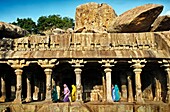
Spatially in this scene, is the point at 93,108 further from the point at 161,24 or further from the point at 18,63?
the point at 161,24

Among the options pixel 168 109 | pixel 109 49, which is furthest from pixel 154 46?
pixel 168 109

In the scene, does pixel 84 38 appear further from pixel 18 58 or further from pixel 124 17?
pixel 18 58

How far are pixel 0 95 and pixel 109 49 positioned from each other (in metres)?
7.71

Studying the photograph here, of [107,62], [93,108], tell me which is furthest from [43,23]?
[93,108]

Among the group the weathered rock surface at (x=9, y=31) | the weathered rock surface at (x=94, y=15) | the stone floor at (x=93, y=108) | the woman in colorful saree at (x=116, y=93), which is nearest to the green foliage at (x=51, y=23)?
the weathered rock surface at (x=94, y=15)

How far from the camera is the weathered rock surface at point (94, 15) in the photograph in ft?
73.4

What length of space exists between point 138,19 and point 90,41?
303 cm

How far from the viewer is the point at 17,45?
44.0ft

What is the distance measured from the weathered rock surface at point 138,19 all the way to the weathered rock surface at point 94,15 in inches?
253

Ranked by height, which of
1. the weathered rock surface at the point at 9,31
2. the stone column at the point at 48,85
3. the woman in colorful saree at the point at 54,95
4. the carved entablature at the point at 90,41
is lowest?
the woman in colorful saree at the point at 54,95

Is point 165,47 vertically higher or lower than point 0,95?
higher

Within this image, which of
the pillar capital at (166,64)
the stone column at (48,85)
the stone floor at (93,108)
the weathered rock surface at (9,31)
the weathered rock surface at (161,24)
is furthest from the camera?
the weathered rock surface at (161,24)

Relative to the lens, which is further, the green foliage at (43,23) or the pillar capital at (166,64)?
the green foliage at (43,23)

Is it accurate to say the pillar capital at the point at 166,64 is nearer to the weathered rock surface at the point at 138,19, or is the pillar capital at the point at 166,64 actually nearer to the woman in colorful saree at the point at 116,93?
the weathered rock surface at the point at 138,19
